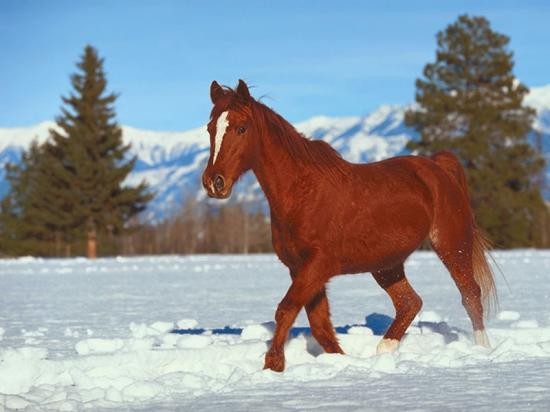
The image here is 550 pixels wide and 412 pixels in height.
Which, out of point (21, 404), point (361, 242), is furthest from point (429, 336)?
point (21, 404)

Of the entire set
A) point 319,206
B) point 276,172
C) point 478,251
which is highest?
point 276,172

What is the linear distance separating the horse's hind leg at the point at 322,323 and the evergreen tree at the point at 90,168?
31447 millimetres

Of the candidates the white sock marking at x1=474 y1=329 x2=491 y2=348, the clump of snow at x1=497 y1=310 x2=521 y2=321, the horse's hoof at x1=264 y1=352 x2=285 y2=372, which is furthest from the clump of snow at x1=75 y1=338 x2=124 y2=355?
the clump of snow at x1=497 y1=310 x2=521 y2=321

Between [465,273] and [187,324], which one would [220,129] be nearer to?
[465,273]

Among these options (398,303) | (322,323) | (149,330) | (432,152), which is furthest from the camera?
(432,152)

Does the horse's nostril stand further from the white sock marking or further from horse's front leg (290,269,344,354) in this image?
the white sock marking

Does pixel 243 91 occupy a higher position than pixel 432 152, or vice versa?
pixel 432 152

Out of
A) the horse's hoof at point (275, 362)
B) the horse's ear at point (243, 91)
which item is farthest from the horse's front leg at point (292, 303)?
the horse's ear at point (243, 91)

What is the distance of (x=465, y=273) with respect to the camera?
6809 mm

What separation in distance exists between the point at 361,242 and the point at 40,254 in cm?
3662

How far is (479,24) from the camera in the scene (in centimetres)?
4088

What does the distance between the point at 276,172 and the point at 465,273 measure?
2062mm

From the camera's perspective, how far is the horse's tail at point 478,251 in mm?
7168

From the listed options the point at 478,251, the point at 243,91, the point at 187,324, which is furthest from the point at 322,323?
the point at 187,324
